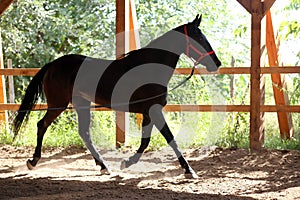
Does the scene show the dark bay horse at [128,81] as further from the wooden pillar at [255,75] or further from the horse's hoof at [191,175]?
the wooden pillar at [255,75]

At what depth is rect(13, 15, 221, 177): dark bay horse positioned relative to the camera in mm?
5348

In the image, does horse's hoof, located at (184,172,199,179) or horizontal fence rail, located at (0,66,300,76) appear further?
horizontal fence rail, located at (0,66,300,76)

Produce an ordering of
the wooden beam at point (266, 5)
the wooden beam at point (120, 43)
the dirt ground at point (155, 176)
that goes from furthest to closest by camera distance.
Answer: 1. the wooden beam at point (120, 43)
2. the wooden beam at point (266, 5)
3. the dirt ground at point (155, 176)

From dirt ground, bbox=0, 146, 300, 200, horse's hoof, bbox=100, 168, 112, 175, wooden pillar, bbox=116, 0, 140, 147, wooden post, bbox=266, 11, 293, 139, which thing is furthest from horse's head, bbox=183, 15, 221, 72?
wooden post, bbox=266, 11, 293, 139

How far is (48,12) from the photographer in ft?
38.5

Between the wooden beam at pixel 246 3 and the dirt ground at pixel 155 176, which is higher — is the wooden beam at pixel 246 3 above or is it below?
above

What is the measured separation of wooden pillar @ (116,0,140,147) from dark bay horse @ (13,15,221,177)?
3.81ft

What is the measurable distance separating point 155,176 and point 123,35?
8.10 feet

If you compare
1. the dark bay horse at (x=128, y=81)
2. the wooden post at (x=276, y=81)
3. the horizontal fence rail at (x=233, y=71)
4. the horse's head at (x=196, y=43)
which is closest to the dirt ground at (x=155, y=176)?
the dark bay horse at (x=128, y=81)

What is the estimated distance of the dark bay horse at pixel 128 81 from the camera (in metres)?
5.35

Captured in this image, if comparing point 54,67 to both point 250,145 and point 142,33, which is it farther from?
point 142,33

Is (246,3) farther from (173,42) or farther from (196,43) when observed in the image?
(173,42)

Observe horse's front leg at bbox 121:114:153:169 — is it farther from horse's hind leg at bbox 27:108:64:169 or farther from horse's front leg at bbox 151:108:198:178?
horse's hind leg at bbox 27:108:64:169

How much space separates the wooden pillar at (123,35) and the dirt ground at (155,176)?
1.23ft
